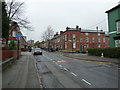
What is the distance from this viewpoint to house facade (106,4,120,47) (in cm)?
2214

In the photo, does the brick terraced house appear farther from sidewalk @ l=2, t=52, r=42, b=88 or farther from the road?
sidewalk @ l=2, t=52, r=42, b=88

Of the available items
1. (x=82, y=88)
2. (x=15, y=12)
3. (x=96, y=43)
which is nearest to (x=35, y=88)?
(x=82, y=88)

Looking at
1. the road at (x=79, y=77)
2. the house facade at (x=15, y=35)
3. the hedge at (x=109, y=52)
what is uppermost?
the house facade at (x=15, y=35)

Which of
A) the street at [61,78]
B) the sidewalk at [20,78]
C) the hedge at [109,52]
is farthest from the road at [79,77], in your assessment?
the hedge at [109,52]

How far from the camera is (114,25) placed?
23.2m

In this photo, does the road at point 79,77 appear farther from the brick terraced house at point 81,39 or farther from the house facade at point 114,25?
the brick terraced house at point 81,39

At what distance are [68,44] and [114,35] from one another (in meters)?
29.5

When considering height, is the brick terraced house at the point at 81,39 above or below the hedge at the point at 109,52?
above

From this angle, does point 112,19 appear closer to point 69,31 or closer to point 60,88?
point 60,88

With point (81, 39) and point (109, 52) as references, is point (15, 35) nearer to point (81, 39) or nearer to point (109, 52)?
point (109, 52)

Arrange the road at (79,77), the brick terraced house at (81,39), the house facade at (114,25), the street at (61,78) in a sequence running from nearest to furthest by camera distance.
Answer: the street at (61,78), the road at (79,77), the house facade at (114,25), the brick terraced house at (81,39)

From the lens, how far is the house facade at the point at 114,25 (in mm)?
22141

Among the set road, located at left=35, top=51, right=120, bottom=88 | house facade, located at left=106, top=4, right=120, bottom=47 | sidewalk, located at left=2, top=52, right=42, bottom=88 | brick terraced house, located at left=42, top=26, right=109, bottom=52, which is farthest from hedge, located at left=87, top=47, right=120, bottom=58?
brick terraced house, located at left=42, top=26, right=109, bottom=52

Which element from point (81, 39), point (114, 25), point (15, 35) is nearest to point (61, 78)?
point (15, 35)
